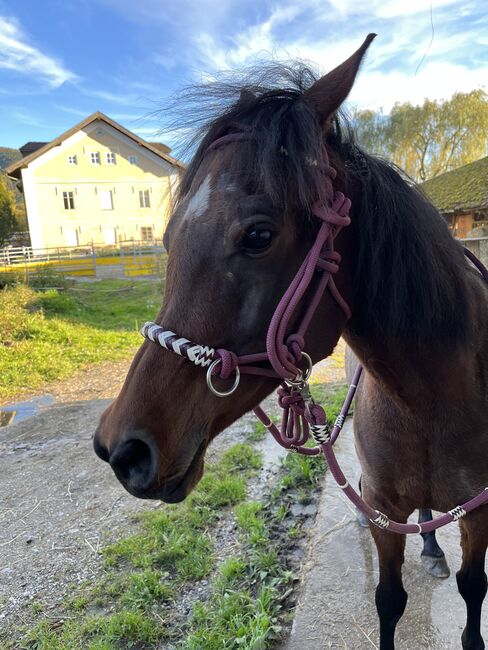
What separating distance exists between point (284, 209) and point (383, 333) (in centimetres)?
51

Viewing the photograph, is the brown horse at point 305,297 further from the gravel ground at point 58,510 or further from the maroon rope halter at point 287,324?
the gravel ground at point 58,510

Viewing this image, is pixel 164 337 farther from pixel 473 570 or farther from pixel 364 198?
pixel 473 570

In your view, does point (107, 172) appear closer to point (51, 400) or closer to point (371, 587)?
point (51, 400)

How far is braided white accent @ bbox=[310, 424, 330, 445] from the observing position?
4.60 feet

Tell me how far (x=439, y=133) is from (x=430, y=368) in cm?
2682

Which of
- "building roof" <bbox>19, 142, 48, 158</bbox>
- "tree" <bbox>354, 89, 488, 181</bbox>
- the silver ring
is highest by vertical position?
"building roof" <bbox>19, 142, 48, 158</bbox>

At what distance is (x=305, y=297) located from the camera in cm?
115

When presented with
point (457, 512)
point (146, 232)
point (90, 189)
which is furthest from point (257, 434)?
point (90, 189)

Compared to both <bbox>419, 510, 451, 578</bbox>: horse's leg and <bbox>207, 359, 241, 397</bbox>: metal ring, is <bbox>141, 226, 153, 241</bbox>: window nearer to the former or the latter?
<bbox>419, 510, 451, 578</bbox>: horse's leg

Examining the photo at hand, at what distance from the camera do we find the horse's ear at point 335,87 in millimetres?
1115

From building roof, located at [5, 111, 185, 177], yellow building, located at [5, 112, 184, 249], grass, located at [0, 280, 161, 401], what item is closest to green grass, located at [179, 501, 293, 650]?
grass, located at [0, 280, 161, 401]

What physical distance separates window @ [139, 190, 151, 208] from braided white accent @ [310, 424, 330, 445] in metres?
33.7

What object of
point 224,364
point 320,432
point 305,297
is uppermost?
point 305,297

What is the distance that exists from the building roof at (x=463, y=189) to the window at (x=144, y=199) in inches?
877
